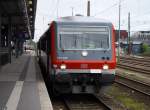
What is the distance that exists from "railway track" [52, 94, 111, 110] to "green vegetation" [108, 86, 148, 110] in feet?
2.85

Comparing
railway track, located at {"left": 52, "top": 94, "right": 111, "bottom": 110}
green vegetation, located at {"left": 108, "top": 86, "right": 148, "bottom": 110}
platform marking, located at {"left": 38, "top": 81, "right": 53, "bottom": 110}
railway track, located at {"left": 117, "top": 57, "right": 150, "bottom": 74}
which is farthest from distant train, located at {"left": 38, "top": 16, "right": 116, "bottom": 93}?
railway track, located at {"left": 117, "top": 57, "right": 150, "bottom": 74}

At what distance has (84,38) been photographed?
48.4 feet

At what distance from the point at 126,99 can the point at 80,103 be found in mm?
2035

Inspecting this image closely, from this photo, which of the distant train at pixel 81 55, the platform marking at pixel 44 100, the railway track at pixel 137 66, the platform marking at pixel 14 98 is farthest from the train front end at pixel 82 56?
the railway track at pixel 137 66

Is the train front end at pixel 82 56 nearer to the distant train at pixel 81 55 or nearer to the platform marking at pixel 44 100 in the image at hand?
the distant train at pixel 81 55

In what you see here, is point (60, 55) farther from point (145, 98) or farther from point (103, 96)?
A: point (145, 98)

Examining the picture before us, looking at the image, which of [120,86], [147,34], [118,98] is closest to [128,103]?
[118,98]

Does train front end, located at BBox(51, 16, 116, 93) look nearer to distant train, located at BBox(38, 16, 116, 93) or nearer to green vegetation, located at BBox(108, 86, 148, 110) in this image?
distant train, located at BBox(38, 16, 116, 93)

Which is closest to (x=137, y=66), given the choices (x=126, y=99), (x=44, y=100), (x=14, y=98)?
(x=126, y=99)

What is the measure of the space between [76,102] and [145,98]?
8.99 ft

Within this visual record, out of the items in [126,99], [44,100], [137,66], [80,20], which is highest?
[80,20]

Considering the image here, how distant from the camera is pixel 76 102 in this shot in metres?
14.6

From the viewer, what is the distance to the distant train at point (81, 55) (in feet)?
46.1

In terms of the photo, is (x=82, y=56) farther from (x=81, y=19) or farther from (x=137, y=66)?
(x=137, y=66)
